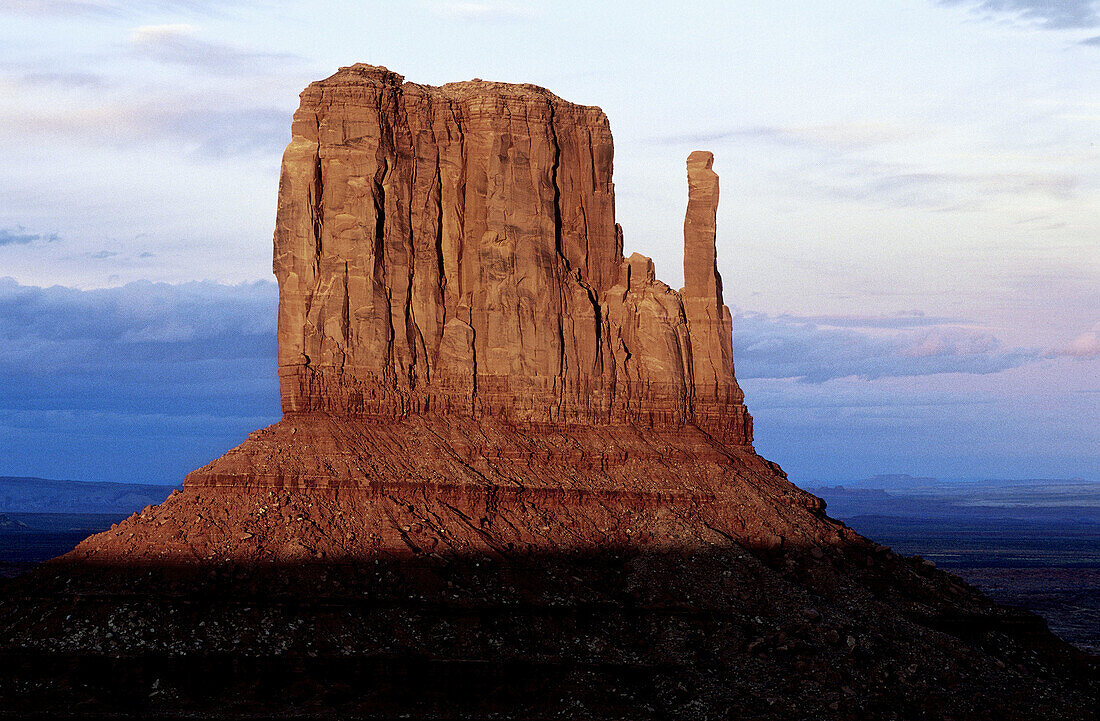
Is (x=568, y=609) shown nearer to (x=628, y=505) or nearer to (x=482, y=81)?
(x=628, y=505)

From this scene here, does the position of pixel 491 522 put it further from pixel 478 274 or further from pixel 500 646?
pixel 478 274

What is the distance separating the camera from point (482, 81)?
3329 inches

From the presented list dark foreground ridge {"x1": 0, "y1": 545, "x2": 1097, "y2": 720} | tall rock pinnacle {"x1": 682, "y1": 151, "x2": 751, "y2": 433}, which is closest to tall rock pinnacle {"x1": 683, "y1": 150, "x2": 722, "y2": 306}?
tall rock pinnacle {"x1": 682, "y1": 151, "x2": 751, "y2": 433}

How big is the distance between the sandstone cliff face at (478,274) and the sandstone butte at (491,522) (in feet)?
0.46

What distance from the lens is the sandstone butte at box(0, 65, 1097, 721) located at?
63781 millimetres

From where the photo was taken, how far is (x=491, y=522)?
74.6 meters

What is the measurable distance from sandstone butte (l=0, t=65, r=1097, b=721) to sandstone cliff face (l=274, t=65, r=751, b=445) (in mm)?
141

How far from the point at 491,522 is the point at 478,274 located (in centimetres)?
1456

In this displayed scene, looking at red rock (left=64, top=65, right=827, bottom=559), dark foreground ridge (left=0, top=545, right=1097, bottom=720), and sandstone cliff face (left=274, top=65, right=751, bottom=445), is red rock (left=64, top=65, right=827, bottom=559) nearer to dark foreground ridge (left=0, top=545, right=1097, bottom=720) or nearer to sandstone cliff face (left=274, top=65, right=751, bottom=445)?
sandstone cliff face (left=274, top=65, right=751, bottom=445)

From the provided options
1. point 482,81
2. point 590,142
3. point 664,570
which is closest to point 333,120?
point 482,81

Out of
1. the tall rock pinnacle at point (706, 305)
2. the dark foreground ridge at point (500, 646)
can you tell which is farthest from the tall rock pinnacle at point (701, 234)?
the dark foreground ridge at point (500, 646)

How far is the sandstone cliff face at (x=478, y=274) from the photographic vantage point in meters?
79.8

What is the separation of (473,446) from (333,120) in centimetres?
1833

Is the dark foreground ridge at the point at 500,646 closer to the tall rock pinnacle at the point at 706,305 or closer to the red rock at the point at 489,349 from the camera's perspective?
the red rock at the point at 489,349
